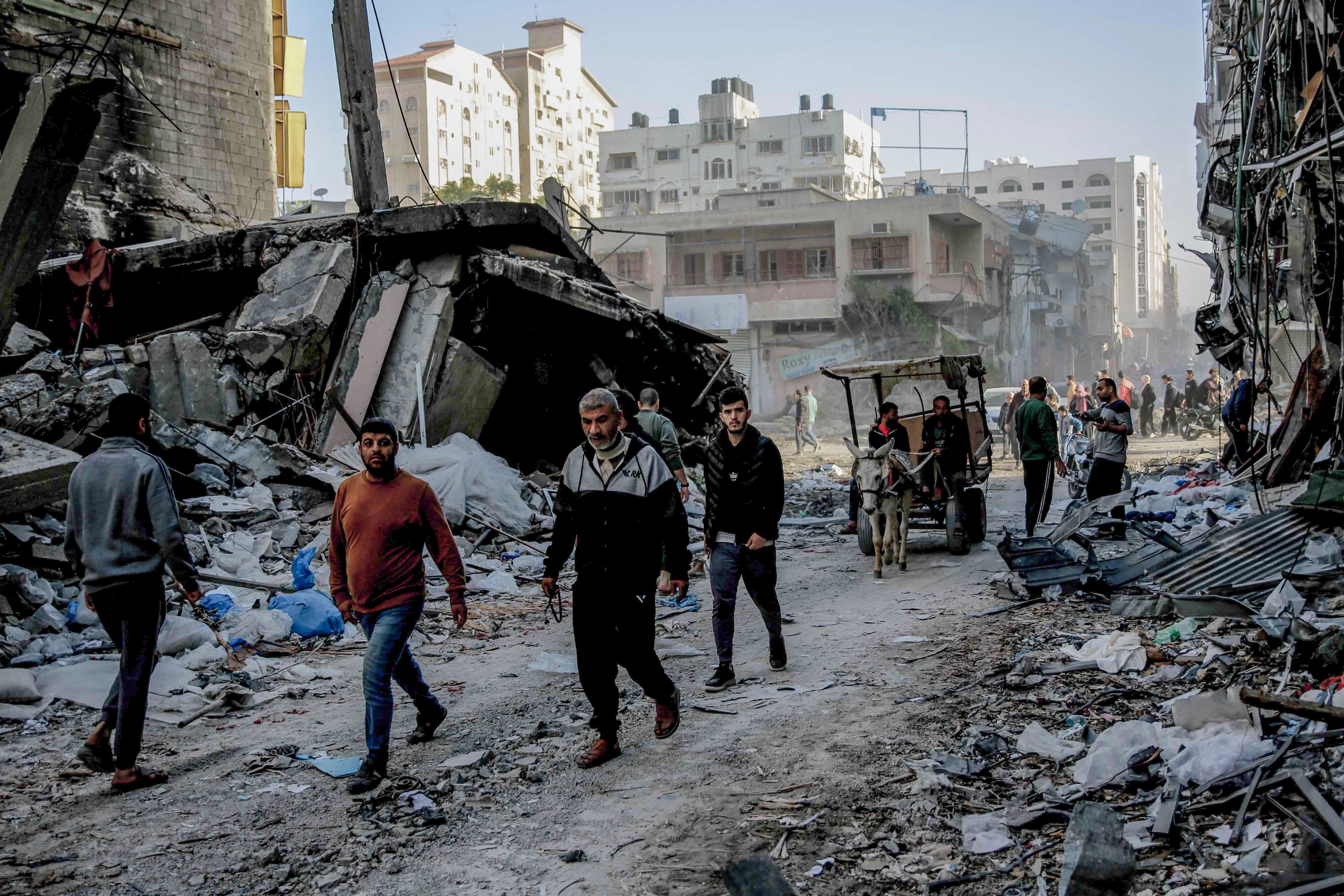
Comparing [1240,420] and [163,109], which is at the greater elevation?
[163,109]

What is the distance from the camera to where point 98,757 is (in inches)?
197

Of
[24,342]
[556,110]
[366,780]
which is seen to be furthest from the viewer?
[556,110]

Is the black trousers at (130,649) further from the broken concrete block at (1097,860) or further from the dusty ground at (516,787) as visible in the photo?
the broken concrete block at (1097,860)

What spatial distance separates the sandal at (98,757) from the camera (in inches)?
196

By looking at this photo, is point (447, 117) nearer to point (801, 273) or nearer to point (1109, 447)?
point (801, 273)

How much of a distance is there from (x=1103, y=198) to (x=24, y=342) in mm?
101447

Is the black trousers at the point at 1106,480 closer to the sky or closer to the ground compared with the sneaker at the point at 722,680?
closer to the sky

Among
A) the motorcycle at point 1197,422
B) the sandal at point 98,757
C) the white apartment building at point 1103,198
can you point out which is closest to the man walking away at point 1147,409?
the motorcycle at point 1197,422

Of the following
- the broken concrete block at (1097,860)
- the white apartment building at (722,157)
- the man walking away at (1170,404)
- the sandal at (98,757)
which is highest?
the white apartment building at (722,157)

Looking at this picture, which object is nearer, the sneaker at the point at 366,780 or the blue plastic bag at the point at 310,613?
the sneaker at the point at 366,780

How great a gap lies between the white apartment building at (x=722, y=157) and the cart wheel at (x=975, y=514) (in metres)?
57.6

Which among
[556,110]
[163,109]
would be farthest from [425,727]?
[556,110]

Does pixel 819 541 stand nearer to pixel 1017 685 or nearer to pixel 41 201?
pixel 1017 685

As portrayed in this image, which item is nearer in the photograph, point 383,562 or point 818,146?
point 383,562
